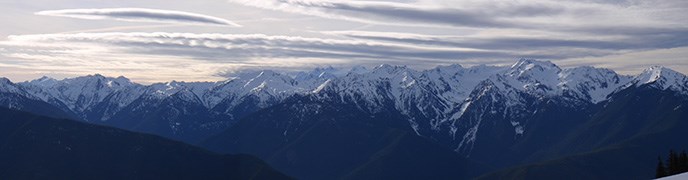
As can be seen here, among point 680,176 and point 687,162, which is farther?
point 687,162

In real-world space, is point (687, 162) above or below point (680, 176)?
below

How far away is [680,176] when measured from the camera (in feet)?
120

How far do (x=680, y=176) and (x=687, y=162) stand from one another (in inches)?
6934

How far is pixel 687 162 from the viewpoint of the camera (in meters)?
200
